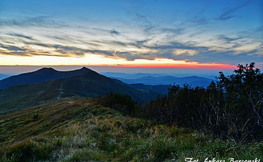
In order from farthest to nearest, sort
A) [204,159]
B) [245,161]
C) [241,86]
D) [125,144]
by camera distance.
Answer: [241,86], [125,144], [204,159], [245,161]

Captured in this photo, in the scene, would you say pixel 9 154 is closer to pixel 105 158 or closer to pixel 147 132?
pixel 105 158

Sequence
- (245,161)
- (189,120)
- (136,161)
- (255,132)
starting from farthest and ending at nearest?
(189,120), (255,132), (136,161), (245,161)

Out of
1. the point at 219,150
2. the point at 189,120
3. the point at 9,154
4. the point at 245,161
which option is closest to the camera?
the point at 245,161

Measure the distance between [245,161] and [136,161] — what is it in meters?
2.50

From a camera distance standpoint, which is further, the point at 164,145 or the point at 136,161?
the point at 164,145

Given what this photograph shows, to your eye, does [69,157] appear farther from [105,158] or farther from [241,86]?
[241,86]

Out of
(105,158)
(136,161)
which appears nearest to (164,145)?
(136,161)

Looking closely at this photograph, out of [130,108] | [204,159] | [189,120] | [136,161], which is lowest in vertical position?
[130,108]

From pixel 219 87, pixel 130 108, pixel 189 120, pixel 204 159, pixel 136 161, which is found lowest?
pixel 130 108

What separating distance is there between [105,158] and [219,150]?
3264mm

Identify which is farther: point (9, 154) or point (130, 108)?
point (130, 108)

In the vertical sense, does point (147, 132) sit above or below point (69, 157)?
below

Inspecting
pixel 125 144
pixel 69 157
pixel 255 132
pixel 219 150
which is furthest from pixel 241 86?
pixel 69 157

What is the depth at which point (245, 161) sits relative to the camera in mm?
2848
